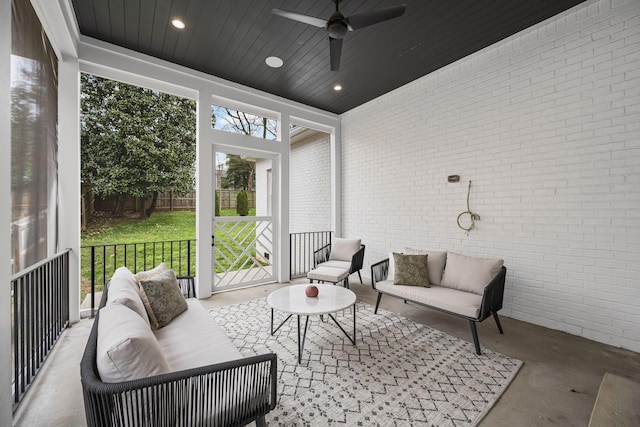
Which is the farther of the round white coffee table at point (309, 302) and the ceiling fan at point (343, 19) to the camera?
the round white coffee table at point (309, 302)

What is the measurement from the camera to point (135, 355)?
1.09 m

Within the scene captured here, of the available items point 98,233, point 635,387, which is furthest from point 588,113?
point 98,233

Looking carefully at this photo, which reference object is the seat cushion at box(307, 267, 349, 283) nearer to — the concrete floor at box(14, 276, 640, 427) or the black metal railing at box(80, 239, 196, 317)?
the concrete floor at box(14, 276, 640, 427)

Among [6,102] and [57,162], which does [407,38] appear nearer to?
[6,102]

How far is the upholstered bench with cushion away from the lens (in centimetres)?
100

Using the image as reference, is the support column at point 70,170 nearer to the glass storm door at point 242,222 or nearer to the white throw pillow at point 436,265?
the glass storm door at point 242,222

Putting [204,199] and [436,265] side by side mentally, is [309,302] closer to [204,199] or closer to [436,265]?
[436,265]

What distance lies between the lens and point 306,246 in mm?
5934

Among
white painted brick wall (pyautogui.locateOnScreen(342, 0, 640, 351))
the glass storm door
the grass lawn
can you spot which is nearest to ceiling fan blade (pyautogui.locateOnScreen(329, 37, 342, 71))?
white painted brick wall (pyautogui.locateOnScreen(342, 0, 640, 351))

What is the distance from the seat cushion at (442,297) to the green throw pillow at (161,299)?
7.19 feet

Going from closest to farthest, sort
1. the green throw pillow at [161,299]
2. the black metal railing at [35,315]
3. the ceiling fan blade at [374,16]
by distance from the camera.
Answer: the black metal railing at [35,315] → the green throw pillow at [161,299] → the ceiling fan blade at [374,16]

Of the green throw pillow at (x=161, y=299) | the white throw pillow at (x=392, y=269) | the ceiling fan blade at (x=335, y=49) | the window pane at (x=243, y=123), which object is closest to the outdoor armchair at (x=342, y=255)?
the white throw pillow at (x=392, y=269)

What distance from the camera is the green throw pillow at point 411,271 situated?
3.12 metres

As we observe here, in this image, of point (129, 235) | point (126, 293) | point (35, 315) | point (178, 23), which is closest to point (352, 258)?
point (126, 293)
